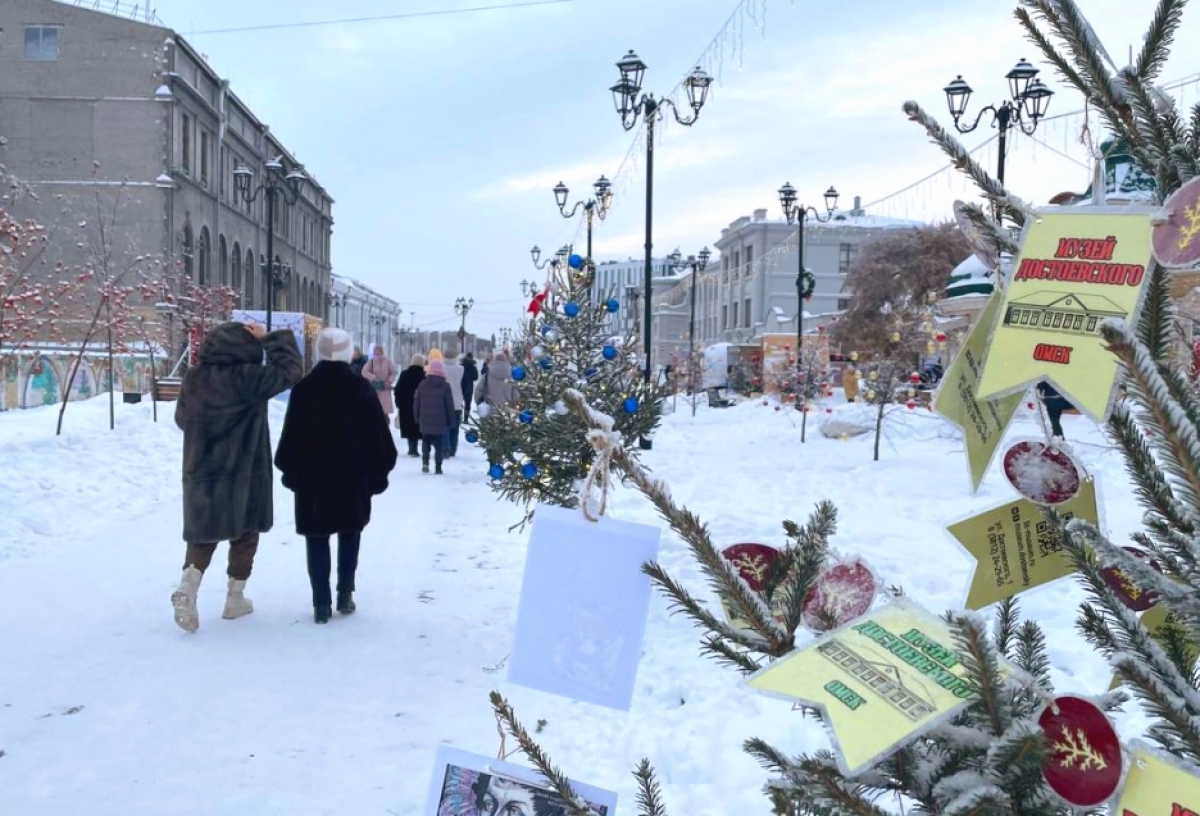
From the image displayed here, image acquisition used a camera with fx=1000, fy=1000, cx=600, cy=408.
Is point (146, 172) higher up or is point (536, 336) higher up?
point (146, 172)

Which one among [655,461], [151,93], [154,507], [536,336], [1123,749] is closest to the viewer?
[1123,749]

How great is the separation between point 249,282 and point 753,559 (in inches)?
2049

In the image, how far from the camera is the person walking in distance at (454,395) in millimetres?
14430

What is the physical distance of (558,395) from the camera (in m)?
6.95

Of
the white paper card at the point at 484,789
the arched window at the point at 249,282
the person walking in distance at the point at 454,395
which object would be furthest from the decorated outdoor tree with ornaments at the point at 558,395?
the arched window at the point at 249,282

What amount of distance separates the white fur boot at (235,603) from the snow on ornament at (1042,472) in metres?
5.78

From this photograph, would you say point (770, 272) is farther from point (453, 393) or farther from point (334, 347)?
point (334, 347)

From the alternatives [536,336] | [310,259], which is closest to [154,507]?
[536,336]

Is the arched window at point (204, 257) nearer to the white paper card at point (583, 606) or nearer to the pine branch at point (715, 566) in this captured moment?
the white paper card at point (583, 606)

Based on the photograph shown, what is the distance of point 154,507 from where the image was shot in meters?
10.8

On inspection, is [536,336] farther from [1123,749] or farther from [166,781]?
[1123,749]

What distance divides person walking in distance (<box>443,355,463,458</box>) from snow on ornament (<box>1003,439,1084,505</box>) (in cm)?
1268

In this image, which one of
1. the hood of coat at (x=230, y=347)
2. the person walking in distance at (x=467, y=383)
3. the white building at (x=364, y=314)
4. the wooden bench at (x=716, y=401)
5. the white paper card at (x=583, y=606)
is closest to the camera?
the white paper card at (x=583, y=606)

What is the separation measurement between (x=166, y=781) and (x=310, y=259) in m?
66.0
